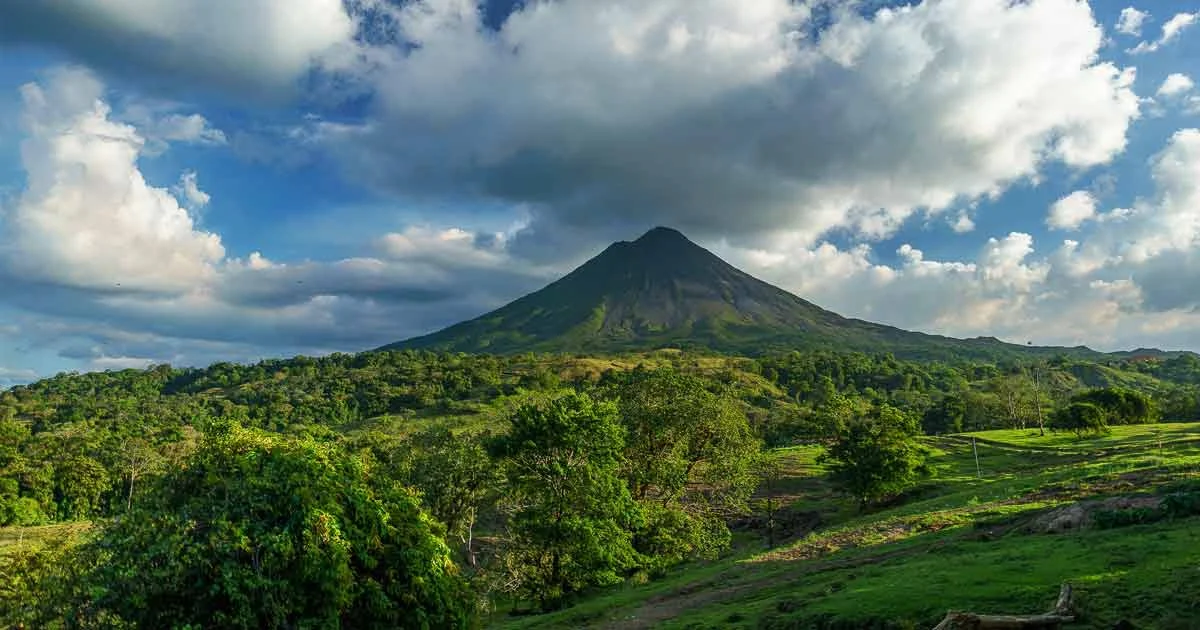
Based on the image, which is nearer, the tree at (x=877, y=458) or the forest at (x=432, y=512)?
the forest at (x=432, y=512)

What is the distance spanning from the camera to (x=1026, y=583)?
54.5 ft

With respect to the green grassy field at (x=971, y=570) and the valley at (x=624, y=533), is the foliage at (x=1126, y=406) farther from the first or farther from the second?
the green grassy field at (x=971, y=570)

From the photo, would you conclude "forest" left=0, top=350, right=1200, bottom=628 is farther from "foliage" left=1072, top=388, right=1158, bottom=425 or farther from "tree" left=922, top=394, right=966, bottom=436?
"tree" left=922, top=394, right=966, bottom=436

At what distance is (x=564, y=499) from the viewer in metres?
30.6

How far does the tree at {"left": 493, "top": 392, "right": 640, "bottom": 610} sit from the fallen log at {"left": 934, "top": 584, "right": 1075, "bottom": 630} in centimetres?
1777

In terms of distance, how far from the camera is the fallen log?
13.3 m

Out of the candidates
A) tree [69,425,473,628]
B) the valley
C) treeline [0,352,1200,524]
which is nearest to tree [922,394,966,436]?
treeline [0,352,1200,524]

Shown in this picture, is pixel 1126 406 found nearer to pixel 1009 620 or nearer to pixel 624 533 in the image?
pixel 624 533

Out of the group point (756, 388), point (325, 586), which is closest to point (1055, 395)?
point (756, 388)

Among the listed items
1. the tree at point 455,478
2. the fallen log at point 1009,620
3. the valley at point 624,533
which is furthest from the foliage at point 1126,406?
the fallen log at point 1009,620

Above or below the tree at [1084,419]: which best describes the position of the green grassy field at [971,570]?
below

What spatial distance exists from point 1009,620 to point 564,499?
65.6 ft

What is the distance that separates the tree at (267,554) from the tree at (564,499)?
1124cm

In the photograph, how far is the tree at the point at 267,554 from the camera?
1479 cm
